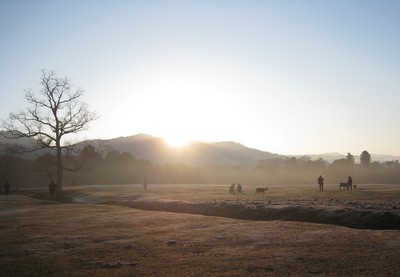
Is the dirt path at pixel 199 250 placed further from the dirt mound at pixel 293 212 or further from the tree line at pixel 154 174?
the tree line at pixel 154 174

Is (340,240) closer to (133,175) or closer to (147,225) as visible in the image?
(147,225)

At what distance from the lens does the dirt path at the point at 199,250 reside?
501 inches

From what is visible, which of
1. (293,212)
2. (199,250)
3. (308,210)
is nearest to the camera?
(199,250)

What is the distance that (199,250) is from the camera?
1583 cm

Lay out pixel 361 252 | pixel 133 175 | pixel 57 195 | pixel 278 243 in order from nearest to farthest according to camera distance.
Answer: pixel 361 252, pixel 278 243, pixel 57 195, pixel 133 175

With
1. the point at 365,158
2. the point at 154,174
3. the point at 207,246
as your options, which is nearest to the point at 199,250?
the point at 207,246

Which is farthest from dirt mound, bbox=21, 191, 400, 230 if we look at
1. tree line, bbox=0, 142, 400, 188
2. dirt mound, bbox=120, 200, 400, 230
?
tree line, bbox=0, 142, 400, 188

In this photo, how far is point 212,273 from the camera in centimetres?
1234

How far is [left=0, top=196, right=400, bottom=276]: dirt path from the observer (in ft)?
41.8

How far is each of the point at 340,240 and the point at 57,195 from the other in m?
50.7

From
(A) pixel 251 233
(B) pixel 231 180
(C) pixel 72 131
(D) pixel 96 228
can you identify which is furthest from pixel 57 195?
(B) pixel 231 180

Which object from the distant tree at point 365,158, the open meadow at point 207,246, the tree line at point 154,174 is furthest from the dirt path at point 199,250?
the distant tree at point 365,158

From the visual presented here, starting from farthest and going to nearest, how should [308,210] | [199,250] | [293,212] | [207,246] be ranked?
[293,212]
[308,210]
[207,246]
[199,250]

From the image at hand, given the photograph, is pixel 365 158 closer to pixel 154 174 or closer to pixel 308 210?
pixel 154 174
